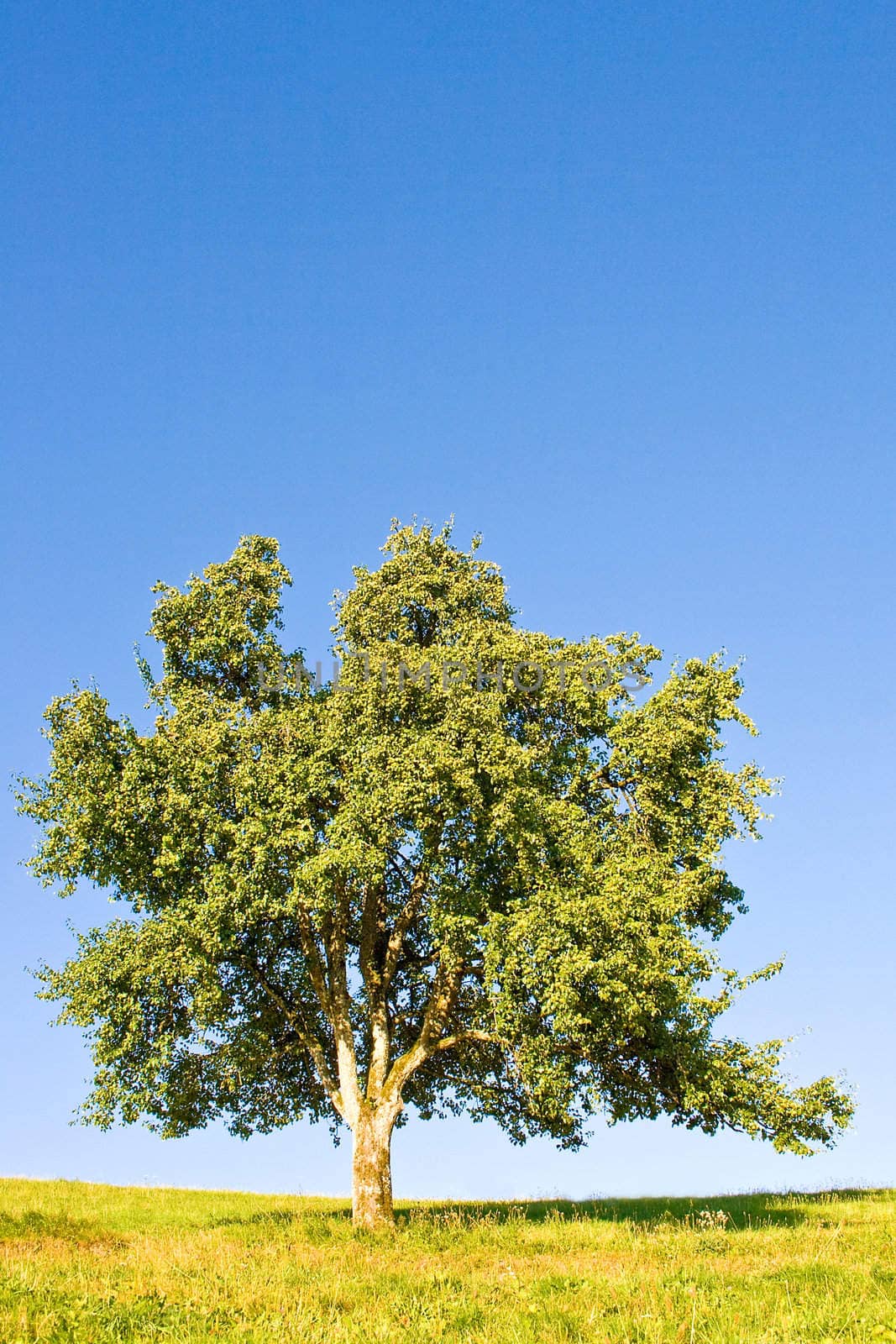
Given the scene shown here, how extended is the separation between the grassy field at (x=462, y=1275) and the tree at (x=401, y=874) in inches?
119

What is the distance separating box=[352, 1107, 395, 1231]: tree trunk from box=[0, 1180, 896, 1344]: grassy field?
2.71 feet

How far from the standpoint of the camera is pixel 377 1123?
2822 cm

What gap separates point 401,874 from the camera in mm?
31984

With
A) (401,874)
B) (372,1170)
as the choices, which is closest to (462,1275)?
(372,1170)

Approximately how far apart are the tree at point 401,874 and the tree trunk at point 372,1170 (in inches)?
3.1

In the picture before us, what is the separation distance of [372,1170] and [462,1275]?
9.80m

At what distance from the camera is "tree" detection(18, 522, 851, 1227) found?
86.1 feet

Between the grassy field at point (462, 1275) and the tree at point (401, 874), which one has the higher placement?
the tree at point (401, 874)

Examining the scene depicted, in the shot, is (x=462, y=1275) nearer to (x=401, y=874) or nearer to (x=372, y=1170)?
(x=372, y=1170)

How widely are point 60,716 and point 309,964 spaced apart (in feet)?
35.0

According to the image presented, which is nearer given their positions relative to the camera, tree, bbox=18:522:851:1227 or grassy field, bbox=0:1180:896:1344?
grassy field, bbox=0:1180:896:1344

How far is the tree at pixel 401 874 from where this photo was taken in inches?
1033

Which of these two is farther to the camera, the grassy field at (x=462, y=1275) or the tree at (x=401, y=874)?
the tree at (x=401, y=874)

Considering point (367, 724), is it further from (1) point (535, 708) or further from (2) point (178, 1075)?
(2) point (178, 1075)
